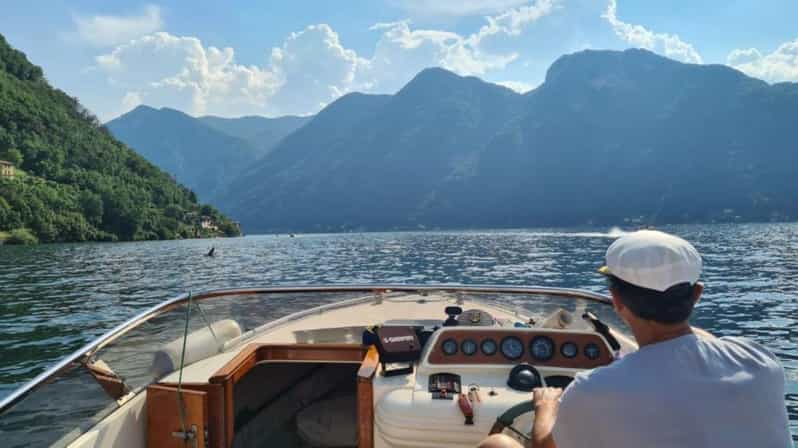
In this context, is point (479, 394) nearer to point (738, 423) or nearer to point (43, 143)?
point (738, 423)

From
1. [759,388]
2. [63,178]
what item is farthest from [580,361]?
[63,178]

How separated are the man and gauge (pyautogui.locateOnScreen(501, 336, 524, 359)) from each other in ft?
6.88

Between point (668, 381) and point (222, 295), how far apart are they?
4266mm

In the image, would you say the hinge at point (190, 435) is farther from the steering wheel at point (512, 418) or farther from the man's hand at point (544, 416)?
the man's hand at point (544, 416)

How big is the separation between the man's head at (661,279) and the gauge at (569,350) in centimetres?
215

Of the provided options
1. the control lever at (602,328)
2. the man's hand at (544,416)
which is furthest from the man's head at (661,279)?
the control lever at (602,328)

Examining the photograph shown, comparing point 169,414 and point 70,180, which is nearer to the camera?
point 169,414

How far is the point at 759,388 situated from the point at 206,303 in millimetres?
4178

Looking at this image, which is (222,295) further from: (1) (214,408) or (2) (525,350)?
(2) (525,350)

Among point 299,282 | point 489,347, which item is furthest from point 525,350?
point 299,282

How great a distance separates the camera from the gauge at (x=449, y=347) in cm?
377

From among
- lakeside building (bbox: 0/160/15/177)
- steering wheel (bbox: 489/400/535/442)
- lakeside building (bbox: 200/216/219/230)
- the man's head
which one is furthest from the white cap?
lakeside building (bbox: 200/216/219/230)

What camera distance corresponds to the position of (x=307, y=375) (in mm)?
5238

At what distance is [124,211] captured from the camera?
99438mm
